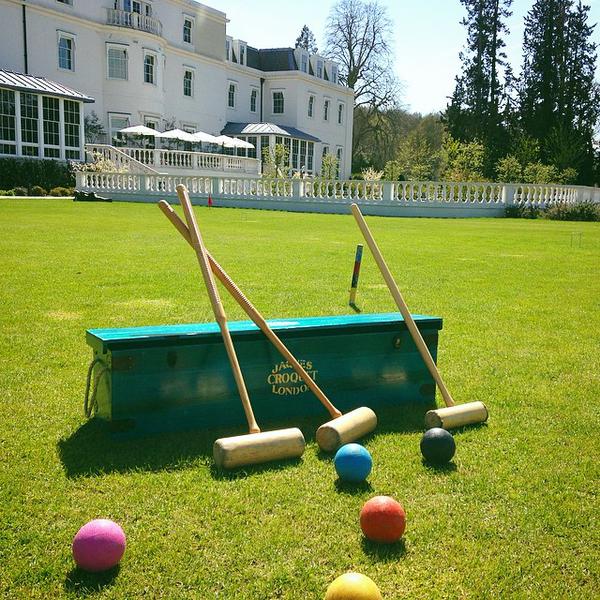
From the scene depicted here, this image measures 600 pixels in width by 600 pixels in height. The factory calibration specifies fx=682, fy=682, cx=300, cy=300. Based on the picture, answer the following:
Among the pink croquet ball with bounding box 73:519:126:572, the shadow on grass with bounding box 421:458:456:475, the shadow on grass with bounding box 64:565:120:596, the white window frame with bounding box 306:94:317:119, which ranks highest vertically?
the white window frame with bounding box 306:94:317:119

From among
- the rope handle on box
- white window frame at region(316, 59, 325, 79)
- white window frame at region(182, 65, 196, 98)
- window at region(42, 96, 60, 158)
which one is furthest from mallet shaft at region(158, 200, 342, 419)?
white window frame at region(316, 59, 325, 79)

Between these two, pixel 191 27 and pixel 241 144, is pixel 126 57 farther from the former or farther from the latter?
pixel 241 144

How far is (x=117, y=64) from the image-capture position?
37.1 metres

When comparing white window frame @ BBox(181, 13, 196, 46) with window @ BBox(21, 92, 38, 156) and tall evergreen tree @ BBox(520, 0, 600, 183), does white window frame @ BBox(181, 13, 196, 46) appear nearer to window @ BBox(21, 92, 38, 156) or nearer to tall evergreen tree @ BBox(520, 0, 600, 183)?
window @ BBox(21, 92, 38, 156)

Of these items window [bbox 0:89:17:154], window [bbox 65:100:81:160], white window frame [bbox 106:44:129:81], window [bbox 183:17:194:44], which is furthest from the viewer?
window [bbox 183:17:194:44]

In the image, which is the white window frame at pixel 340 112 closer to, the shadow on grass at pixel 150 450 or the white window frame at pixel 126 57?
the white window frame at pixel 126 57

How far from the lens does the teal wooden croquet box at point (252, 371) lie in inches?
152

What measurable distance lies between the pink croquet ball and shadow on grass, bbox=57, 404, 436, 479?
0.85m

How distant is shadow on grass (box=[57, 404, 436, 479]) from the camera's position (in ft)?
11.6

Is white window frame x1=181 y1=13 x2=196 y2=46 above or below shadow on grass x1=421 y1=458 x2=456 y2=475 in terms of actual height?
above

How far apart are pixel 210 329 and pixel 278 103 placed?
1928 inches

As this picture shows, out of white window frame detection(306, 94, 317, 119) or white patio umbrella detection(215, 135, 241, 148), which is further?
white window frame detection(306, 94, 317, 119)

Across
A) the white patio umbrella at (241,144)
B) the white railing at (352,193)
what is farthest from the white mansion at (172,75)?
the white railing at (352,193)

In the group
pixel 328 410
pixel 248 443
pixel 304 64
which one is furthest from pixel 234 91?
pixel 248 443
